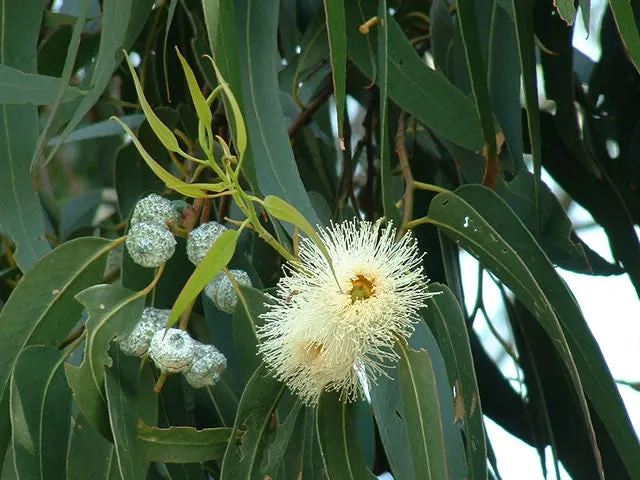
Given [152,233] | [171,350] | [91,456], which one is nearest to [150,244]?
[152,233]

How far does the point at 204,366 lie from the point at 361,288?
0.48 feet

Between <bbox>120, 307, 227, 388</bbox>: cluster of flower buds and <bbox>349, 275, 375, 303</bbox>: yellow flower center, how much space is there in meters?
0.13

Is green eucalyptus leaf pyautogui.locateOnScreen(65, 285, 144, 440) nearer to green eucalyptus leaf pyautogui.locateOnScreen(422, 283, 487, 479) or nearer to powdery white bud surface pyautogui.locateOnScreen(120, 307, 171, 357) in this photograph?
powdery white bud surface pyautogui.locateOnScreen(120, 307, 171, 357)

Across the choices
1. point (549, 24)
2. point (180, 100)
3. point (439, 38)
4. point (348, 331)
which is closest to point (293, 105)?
point (180, 100)

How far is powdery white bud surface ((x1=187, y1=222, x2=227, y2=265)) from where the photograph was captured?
938 mm

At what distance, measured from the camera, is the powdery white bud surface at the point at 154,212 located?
0.96m

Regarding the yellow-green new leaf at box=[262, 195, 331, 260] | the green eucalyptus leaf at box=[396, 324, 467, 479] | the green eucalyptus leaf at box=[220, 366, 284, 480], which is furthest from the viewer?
the green eucalyptus leaf at box=[220, 366, 284, 480]

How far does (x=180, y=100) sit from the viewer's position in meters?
1.55

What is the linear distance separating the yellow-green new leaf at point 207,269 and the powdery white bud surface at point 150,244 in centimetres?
20

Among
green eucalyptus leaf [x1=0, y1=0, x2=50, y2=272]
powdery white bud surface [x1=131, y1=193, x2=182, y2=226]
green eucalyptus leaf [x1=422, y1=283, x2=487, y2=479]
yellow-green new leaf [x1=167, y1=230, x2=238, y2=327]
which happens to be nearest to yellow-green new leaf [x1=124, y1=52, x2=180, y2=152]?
yellow-green new leaf [x1=167, y1=230, x2=238, y2=327]

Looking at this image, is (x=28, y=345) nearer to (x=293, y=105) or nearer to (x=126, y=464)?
(x=126, y=464)

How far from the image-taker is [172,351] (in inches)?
34.4

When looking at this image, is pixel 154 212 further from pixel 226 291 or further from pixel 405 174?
pixel 405 174

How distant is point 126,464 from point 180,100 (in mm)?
755
